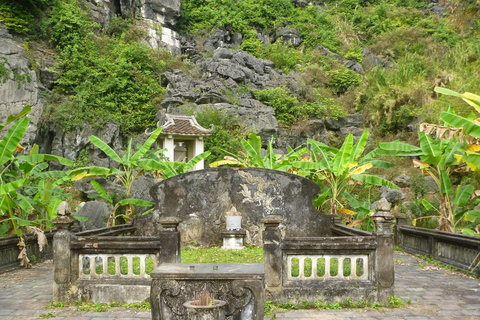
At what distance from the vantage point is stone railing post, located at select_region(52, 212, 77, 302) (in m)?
5.89

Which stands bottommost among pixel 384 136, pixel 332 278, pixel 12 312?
pixel 12 312

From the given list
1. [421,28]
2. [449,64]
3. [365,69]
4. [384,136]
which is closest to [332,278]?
[384,136]

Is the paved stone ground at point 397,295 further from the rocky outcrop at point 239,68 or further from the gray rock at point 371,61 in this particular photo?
the gray rock at point 371,61

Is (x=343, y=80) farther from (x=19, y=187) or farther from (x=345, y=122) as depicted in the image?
(x=19, y=187)

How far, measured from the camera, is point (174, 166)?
1194 cm

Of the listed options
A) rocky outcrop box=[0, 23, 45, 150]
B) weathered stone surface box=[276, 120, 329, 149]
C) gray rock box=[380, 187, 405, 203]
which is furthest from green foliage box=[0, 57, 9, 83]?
gray rock box=[380, 187, 405, 203]

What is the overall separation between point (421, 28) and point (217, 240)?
2892 centimetres

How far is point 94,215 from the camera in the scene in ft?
41.3

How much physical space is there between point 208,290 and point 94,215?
9.58 m

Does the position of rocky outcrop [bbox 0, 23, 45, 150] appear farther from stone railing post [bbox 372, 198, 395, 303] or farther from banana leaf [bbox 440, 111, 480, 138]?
banana leaf [bbox 440, 111, 480, 138]

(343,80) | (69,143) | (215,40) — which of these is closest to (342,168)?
(69,143)

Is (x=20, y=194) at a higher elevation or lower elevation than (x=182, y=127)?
lower

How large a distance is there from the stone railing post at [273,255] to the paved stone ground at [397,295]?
0.47 m

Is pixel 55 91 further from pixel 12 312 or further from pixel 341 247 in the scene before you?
pixel 341 247
